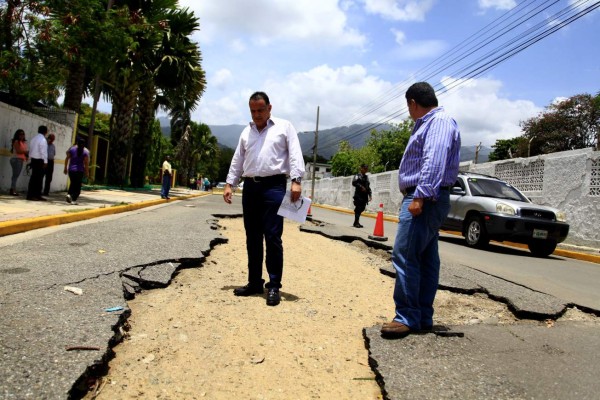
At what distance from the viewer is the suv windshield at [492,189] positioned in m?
9.60

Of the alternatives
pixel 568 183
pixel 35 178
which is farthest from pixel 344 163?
pixel 35 178

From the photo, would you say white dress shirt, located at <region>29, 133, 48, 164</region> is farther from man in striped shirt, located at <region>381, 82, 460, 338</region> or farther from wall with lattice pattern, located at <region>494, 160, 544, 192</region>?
wall with lattice pattern, located at <region>494, 160, 544, 192</region>

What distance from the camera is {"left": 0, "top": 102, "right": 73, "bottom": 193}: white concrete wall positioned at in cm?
977

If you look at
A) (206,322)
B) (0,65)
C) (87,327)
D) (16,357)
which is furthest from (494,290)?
(0,65)

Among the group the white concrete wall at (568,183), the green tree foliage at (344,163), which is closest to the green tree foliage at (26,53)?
the white concrete wall at (568,183)

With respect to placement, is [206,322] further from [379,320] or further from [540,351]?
[540,351]

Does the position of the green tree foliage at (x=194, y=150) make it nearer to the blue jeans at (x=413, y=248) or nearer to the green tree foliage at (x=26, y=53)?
the green tree foliage at (x=26, y=53)

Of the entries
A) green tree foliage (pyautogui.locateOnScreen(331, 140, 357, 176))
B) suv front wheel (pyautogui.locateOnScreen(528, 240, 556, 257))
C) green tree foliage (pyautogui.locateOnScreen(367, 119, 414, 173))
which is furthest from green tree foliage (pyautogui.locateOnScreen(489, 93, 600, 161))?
suv front wheel (pyautogui.locateOnScreen(528, 240, 556, 257))

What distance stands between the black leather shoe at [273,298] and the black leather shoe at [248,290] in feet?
0.78

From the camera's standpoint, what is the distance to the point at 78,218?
24.5 feet

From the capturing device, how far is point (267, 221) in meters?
3.62

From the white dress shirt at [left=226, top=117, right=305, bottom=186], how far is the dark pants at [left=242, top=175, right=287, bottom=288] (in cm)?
9

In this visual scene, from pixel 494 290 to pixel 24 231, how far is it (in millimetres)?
5564

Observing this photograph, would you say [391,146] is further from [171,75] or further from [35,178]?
[35,178]
